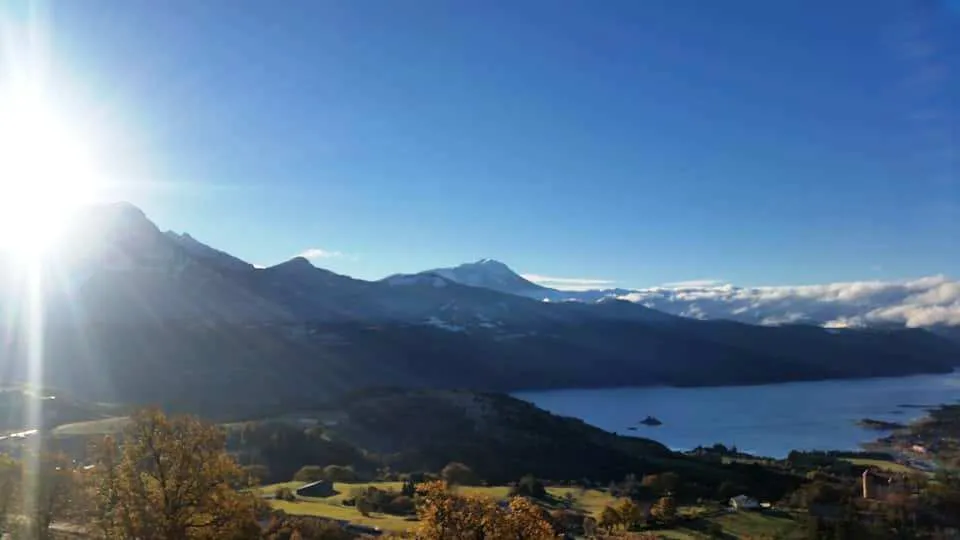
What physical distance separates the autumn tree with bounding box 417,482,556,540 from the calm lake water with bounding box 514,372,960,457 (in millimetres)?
88319

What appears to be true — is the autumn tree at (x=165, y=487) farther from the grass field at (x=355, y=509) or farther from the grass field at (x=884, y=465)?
the grass field at (x=884, y=465)

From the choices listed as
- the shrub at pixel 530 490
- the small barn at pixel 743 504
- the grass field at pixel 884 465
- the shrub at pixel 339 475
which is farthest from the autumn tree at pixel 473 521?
the grass field at pixel 884 465

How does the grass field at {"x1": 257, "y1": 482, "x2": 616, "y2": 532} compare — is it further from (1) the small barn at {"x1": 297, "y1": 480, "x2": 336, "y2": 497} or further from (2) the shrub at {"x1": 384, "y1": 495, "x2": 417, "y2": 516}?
(2) the shrub at {"x1": 384, "y1": 495, "x2": 417, "y2": 516}

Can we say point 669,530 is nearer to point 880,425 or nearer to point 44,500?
point 44,500

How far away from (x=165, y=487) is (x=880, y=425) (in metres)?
122

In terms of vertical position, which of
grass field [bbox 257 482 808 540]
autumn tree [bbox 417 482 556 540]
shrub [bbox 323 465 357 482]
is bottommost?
shrub [bbox 323 465 357 482]

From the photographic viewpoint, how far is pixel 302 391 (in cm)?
14462

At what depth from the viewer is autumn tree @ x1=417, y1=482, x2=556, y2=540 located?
41.4 feet

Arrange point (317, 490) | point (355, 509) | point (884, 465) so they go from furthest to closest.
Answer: point (884, 465) < point (317, 490) < point (355, 509)

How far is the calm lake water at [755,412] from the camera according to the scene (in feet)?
351

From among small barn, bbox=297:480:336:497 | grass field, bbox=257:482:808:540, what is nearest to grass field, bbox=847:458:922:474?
grass field, bbox=257:482:808:540

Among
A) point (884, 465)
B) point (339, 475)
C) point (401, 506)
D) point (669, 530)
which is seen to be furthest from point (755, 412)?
point (401, 506)

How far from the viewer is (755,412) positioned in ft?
470

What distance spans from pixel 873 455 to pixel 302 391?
316 ft
